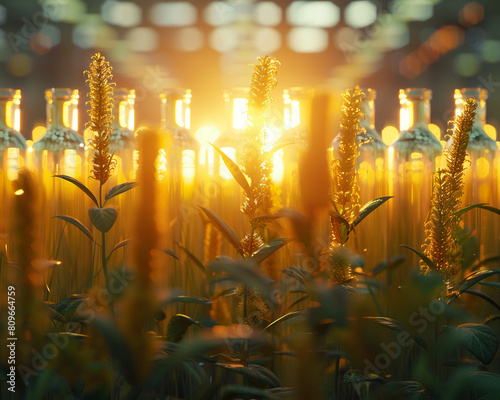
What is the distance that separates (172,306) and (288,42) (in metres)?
12.0

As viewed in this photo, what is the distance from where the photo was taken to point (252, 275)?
389 mm

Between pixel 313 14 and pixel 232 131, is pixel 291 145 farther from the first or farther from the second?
pixel 313 14

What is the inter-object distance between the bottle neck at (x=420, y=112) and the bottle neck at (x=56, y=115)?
2.73 ft

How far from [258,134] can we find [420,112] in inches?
37.7

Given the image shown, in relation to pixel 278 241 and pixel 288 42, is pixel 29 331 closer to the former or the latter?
pixel 278 241

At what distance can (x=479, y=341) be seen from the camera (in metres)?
0.70

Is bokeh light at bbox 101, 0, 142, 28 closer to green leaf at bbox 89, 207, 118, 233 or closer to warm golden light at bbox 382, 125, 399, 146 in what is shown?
warm golden light at bbox 382, 125, 399, 146

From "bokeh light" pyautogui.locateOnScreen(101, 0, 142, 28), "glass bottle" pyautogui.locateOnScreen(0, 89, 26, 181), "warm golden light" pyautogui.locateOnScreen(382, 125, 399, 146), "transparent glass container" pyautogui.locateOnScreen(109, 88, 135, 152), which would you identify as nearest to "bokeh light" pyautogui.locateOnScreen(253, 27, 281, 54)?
"bokeh light" pyautogui.locateOnScreen(101, 0, 142, 28)

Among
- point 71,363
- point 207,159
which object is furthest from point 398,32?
point 71,363

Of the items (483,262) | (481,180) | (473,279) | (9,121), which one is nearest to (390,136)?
(481,180)

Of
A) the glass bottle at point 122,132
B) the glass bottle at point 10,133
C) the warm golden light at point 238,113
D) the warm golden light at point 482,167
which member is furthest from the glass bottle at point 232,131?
the warm golden light at point 482,167

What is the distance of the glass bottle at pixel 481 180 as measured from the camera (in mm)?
1157

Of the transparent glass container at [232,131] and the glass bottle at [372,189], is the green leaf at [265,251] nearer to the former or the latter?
the glass bottle at [372,189]

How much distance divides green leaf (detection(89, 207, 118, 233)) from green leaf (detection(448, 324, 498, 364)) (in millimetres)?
446
